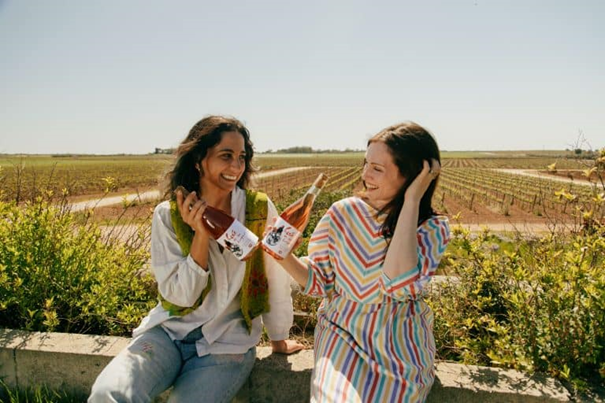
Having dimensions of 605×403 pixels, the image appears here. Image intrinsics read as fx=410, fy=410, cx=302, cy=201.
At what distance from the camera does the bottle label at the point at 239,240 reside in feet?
5.71

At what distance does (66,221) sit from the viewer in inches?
120

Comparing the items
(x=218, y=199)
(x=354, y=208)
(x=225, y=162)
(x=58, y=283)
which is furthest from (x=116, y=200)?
(x=354, y=208)

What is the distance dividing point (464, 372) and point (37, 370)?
2.24 meters

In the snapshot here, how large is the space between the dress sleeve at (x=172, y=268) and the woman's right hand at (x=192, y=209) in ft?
0.55

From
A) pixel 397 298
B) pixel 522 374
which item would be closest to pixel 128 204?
pixel 397 298

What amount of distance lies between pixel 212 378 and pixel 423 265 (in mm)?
1044

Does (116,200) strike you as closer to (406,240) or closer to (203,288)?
(203,288)

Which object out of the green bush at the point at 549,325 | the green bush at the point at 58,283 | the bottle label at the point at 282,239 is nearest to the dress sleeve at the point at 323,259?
the bottle label at the point at 282,239

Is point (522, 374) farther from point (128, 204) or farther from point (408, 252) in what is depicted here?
point (128, 204)

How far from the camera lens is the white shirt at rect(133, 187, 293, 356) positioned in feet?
6.20

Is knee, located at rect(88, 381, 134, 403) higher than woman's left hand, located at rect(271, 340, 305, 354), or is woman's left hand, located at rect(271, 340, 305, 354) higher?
knee, located at rect(88, 381, 134, 403)

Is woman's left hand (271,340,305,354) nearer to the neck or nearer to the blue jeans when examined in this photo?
the blue jeans

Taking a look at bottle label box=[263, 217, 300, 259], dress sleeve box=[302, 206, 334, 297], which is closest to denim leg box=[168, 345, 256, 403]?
dress sleeve box=[302, 206, 334, 297]

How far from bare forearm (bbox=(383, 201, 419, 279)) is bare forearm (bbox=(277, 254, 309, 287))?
0.41 meters
